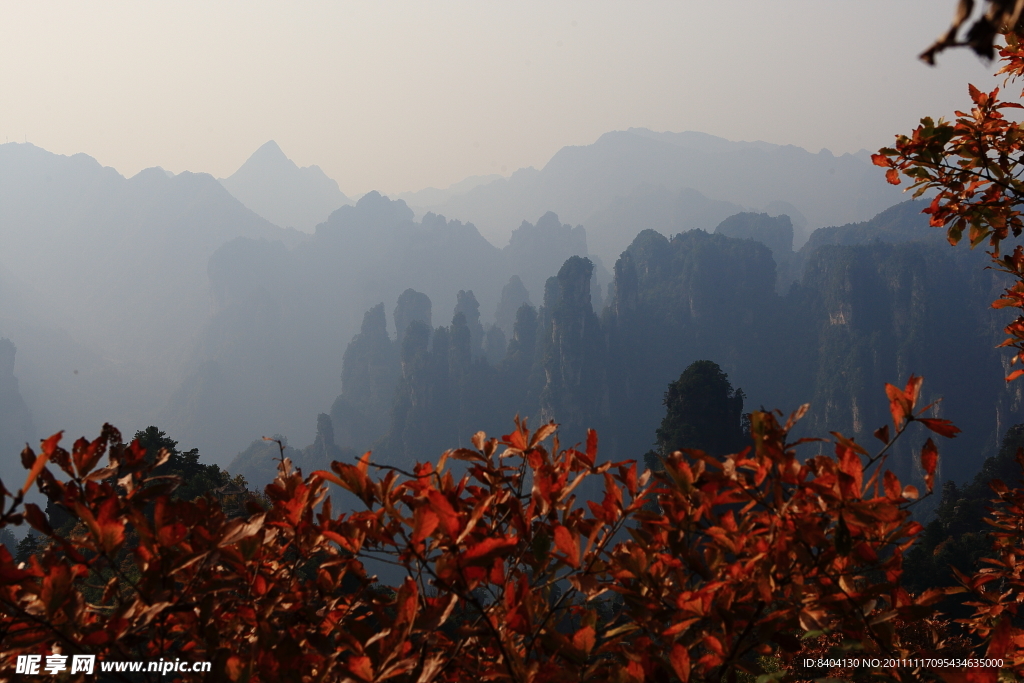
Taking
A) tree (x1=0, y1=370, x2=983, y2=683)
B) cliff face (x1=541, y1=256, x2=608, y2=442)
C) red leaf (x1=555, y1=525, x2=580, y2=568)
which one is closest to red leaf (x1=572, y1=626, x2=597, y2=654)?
tree (x1=0, y1=370, x2=983, y2=683)

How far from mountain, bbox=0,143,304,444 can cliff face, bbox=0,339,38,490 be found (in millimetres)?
31816

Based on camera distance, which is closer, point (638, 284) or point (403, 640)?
point (403, 640)

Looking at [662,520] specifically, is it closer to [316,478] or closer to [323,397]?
[316,478]

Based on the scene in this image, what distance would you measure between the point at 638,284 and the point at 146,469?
88.9m

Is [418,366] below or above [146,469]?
above

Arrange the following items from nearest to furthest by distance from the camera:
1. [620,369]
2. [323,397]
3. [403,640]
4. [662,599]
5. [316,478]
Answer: [403,640], [662,599], [316,478], [620,369], [323,397]

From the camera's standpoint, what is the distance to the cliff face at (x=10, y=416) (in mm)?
89938

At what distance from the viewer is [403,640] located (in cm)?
122

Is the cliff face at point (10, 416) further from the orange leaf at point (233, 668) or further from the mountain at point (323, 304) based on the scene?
the orange leaf at point (233, 668)

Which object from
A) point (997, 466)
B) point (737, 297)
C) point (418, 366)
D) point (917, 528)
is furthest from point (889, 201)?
point (917, 528)

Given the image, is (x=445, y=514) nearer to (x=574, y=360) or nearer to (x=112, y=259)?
(x=574, y=360)

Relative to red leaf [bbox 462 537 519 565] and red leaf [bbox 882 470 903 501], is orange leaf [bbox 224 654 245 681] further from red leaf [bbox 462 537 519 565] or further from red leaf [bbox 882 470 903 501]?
red leaf [bbox 882 470 903 501]

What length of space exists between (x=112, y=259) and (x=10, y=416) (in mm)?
74735

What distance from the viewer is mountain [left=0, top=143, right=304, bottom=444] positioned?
135 meters
